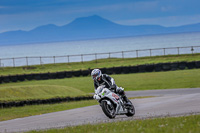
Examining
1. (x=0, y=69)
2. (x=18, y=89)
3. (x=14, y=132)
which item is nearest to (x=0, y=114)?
(x=18, y=89)

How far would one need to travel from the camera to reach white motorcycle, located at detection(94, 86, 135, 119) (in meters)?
13.4

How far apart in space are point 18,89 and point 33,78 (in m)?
18.0

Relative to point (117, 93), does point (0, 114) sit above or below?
below

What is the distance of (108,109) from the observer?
13.5 metres

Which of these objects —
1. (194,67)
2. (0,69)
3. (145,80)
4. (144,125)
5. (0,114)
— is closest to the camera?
(144,125)

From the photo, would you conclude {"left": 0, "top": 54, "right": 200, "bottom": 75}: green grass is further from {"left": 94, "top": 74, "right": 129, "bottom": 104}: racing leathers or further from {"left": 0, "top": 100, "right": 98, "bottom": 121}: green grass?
{"left": 94, "top": 74, "right": 129, "bottom": 104}: racing leathers

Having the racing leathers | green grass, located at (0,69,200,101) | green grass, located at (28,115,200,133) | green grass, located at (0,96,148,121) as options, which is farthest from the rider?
green grass, located at (0,69,200,101)

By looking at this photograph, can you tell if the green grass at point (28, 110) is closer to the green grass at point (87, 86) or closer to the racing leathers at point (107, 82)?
the green grass at point (87, 86)

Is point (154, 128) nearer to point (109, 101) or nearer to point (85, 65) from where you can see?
point (109, 101)

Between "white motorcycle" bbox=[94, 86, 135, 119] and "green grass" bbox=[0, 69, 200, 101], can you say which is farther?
"green grass" bbox=[0, 69, 200, 101]

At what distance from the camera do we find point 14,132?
1261cm

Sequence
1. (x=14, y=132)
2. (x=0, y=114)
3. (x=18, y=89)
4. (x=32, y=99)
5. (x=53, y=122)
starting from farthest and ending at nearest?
(x=18, y=89)
(x=32, y=99)
(x=0, y=114)
(x=53, y=122)
(x=14, y=132)

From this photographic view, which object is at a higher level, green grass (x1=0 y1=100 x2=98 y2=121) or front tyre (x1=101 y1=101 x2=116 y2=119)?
front tyre (x1=101 y1=101 x2=116 y2=119)

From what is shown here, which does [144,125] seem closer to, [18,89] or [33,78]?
[18,89]
